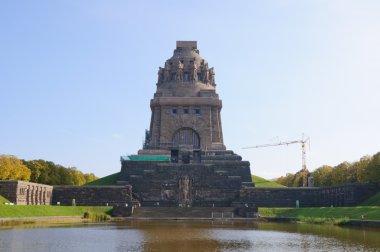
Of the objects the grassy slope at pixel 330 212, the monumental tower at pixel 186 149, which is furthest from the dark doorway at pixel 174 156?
the grassy slope at pixel 330 212

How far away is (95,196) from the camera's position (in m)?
51.6

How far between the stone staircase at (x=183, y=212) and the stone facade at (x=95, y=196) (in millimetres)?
4045

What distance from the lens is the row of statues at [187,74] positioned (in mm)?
66938

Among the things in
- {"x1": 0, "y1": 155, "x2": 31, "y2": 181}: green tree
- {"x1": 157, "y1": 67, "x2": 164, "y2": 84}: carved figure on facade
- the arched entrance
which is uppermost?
{"x1": 157, "y1": 67, "x2": 164, "y2": 84}: carved figure on facade

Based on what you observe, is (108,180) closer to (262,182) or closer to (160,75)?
(160,75)

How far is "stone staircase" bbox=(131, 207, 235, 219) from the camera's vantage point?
1811 inches

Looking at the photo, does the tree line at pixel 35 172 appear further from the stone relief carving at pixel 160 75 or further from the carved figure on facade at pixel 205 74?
the carved figure on facade at pixel 205 74

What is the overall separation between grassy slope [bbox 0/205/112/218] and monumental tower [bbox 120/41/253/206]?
7.31 m

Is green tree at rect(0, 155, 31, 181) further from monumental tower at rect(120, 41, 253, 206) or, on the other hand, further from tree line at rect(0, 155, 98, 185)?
monumental tower at rect(120, 41, 253, 206)

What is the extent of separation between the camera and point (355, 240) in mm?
20859

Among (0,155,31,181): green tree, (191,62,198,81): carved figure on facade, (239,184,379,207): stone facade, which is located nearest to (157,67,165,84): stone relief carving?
(191,62,198,81): carved figure on facade

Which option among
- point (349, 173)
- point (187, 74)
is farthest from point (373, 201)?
point (187, 74)

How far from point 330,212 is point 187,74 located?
33075 millimetres

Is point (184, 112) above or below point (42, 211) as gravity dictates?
above
